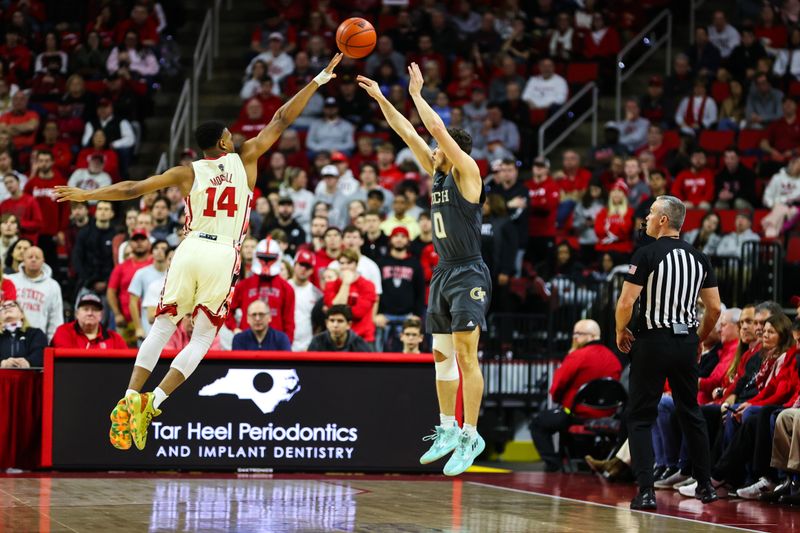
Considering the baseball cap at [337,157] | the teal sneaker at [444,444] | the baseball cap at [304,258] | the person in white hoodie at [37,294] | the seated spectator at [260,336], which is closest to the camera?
the teal sneaker at [444,444]

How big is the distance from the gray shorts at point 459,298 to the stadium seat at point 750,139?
974 centimetres

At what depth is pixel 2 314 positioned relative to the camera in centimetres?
1245

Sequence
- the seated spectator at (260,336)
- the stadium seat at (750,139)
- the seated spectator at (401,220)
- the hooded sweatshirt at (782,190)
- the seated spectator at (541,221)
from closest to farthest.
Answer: the seated spectator at (260,336) → the seated spectator at (401,220) → the hooded sweatshirt at (782,190) → the seated spectator at (541,221) → the stadium seat at (750,139)

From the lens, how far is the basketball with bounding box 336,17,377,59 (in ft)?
31.0

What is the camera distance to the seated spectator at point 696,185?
1678 cm

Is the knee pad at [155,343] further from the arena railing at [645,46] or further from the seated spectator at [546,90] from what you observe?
the arena railing at [645,46]

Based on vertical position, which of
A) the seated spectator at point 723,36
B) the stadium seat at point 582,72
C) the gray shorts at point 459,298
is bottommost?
the gray shorts at point 459,298

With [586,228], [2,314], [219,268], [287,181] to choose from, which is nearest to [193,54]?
[287,181]

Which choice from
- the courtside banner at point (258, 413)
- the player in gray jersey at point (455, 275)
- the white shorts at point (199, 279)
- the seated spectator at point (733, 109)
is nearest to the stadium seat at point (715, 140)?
the seated spectator at point (733, 109)

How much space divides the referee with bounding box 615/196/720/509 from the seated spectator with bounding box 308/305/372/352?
380 cm

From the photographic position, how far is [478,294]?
30.1 ft

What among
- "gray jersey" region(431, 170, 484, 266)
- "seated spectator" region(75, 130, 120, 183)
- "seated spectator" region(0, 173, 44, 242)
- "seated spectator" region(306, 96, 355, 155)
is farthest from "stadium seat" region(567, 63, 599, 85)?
"gray jersey" region(431, 170, 484, 266)

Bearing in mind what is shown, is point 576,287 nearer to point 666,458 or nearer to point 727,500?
point 666,458

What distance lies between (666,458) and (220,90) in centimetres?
1236
